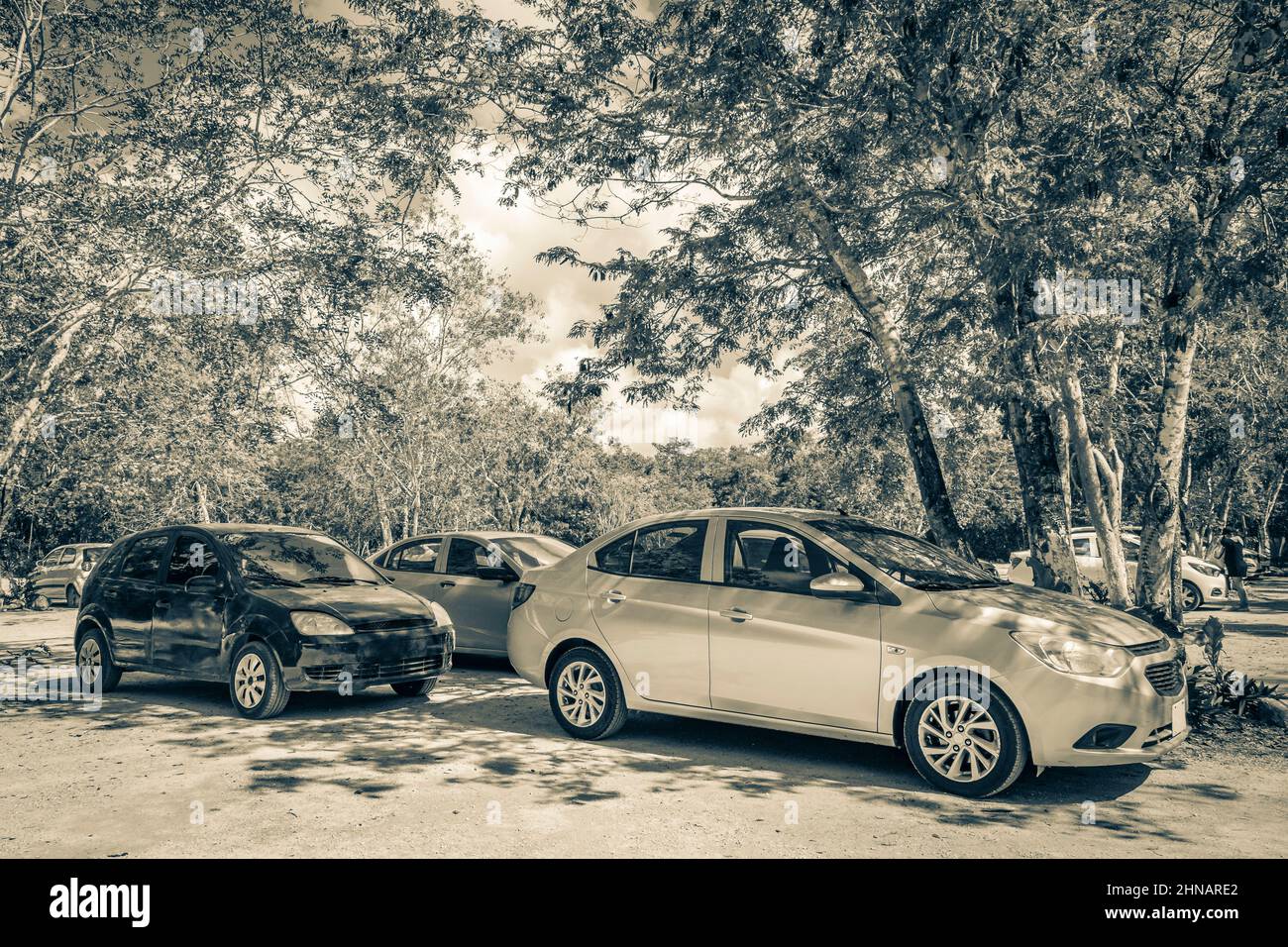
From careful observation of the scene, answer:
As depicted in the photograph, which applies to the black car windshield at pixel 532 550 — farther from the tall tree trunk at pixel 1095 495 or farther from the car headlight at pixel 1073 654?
the car headlight at pixel 1073 654

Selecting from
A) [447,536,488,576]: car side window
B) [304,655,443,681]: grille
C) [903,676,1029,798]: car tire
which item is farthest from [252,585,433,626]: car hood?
[903,676,1029,798]: car tire

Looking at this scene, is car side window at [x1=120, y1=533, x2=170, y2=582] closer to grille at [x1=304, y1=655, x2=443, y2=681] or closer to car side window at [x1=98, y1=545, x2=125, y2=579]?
A: car side window at [x1=98, y1=545, x2=125, y2=579]

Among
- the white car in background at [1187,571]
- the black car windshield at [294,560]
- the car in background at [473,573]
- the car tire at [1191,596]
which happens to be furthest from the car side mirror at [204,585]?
the car tire at [1191,596]

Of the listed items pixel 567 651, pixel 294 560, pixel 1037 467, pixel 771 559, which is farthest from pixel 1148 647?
pixel 294 560

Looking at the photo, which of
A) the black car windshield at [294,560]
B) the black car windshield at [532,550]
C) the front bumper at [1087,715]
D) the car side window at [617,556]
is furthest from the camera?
the black car windshield at [532,550]

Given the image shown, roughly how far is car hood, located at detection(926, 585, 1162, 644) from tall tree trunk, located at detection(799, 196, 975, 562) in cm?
414

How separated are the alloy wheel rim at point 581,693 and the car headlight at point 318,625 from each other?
2083 mm

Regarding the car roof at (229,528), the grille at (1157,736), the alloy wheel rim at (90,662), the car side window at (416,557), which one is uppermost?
the car roof at (229,528)

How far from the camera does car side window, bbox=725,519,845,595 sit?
7109 mm

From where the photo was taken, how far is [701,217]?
1234 cm

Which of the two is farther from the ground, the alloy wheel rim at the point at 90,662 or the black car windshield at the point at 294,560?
the black car windshield at the point at 294,560

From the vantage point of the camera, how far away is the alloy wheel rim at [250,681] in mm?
8758
